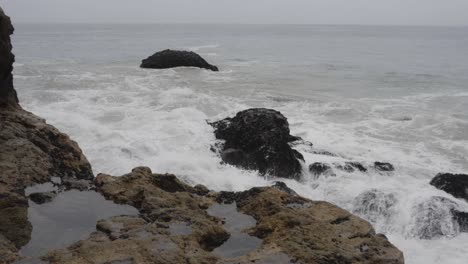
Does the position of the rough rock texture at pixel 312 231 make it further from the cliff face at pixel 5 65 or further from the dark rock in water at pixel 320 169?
the cliff face at pixel 5 65

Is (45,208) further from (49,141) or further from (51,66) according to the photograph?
(51,66)

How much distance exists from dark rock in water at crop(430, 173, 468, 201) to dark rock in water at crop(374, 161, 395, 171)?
133cm

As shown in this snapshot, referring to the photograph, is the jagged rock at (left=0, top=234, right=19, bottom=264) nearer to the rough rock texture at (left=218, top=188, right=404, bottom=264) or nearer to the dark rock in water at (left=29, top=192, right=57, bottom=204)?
the dark rock in water at (left=29, top=192, right=57, bottom=204)

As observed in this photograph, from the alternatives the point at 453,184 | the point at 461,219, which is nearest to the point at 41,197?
the point at 461,219

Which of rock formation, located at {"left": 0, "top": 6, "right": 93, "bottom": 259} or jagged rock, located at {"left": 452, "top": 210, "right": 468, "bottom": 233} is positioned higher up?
rock formation, located at {"left": 0, "top": 6, "right": 93, "bottom": 259}

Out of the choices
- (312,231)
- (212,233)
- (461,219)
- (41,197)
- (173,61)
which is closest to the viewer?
(312,231)

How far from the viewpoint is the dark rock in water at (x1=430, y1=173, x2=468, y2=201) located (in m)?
10.9

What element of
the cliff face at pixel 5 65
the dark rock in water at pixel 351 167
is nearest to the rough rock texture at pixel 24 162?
the cliff face at pixel 5 65

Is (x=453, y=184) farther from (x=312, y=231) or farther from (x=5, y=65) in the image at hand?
(x=5, y=65)

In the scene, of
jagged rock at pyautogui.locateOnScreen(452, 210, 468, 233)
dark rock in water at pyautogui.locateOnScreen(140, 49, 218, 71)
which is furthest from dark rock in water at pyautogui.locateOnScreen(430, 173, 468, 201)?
dark rock in water at pyautogui.locateOnScreen(140, 49, 218, 71)

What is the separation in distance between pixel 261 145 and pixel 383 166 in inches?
136

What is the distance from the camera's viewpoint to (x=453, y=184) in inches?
436

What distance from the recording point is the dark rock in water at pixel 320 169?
39.8 ft

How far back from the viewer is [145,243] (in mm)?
5621
